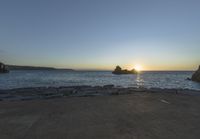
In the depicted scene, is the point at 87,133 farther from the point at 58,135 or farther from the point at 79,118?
the point at 79,118

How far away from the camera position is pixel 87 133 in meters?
5.11

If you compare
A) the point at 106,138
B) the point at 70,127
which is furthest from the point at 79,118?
the point at 106,138

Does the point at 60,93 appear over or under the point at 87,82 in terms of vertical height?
over

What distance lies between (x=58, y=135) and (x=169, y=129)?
3.77m

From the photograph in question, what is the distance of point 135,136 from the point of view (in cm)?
485

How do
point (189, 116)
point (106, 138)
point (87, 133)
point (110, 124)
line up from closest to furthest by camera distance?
point (106, 138) < point (87, 133) < point (110, 124) < point (189, 116)

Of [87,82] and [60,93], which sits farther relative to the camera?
[87,82]

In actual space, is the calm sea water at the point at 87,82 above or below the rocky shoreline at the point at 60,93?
below

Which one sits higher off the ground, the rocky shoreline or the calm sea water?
the rocky shoreline

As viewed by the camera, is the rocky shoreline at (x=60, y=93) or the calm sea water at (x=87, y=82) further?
the calm sea water at (x=87, y=82)

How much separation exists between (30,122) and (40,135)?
1.64 meters

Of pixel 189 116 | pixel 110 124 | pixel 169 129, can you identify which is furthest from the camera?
pixel 189 116

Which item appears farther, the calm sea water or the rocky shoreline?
the calm sea water

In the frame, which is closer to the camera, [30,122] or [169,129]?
[169,129]
